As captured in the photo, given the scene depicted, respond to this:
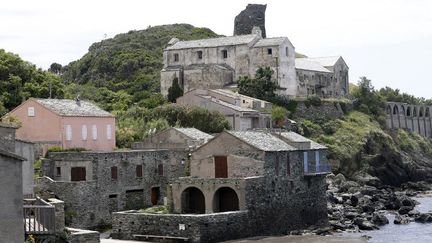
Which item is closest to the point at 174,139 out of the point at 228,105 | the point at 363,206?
the point at 363,206

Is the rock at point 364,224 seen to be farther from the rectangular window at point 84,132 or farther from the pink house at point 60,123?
the rectangular window at point 84,132

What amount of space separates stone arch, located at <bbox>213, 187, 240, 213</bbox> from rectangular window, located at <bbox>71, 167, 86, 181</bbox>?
8.03 metres

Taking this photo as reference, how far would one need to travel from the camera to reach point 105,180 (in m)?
52.2

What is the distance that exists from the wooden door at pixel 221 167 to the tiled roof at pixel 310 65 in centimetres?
4875

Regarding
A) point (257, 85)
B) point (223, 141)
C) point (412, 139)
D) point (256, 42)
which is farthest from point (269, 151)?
point (412, 139)

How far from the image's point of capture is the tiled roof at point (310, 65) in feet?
335

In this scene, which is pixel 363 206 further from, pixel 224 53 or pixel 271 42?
pixel 224 53

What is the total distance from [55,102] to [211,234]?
15.7 metres

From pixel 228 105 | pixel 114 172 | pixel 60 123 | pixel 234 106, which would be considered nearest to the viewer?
pixel 114 172

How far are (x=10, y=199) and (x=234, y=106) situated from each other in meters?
51.7

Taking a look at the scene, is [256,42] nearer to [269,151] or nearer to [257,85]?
[257,85]

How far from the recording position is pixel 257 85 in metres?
89.8

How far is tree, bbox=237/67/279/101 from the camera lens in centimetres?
8969

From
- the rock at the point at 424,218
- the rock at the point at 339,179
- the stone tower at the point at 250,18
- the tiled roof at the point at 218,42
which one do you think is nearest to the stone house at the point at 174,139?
the rock at the point at 424,218
